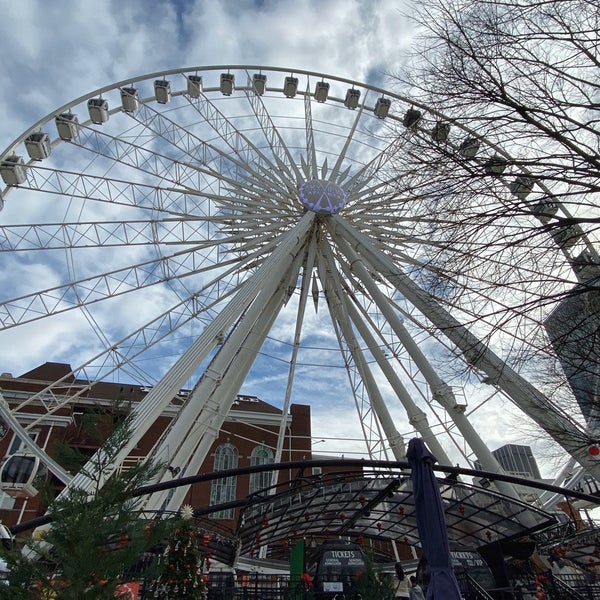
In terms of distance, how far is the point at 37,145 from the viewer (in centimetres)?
1617

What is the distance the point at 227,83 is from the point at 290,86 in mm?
2949

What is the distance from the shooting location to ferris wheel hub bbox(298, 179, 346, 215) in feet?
55.8

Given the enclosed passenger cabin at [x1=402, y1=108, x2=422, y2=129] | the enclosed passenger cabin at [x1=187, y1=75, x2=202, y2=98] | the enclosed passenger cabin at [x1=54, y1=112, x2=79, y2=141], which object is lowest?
the enclosed passenger cabin at [x1=402, y1=108, x2=422, y2=129]

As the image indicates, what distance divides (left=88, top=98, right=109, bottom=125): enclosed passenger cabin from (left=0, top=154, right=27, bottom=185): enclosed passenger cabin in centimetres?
328

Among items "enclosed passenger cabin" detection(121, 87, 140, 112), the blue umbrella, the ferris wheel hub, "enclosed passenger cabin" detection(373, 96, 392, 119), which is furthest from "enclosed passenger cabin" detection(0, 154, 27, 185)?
the blue umbrella

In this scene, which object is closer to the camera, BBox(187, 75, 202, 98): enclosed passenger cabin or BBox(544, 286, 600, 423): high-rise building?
BBox(544, 286, 600, 423): high-rise building

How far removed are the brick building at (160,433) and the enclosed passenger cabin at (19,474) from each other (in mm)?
11458

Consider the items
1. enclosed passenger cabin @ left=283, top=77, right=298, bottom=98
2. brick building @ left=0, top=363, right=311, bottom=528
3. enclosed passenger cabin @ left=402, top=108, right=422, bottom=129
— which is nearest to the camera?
enclosed passenger cabin @ left=402, top=108, right=422, bottom=129

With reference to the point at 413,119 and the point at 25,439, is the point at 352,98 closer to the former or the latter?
the point at 413,119

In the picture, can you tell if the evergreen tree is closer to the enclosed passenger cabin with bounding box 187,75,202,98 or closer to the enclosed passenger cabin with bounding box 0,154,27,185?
the enclosed passenger cabin with bounding box 0,154,27,185

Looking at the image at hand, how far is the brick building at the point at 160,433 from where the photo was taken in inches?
1086

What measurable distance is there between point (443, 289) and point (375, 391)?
36.2 feet

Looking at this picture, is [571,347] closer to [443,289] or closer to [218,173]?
[443,289]

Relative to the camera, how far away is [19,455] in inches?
572
